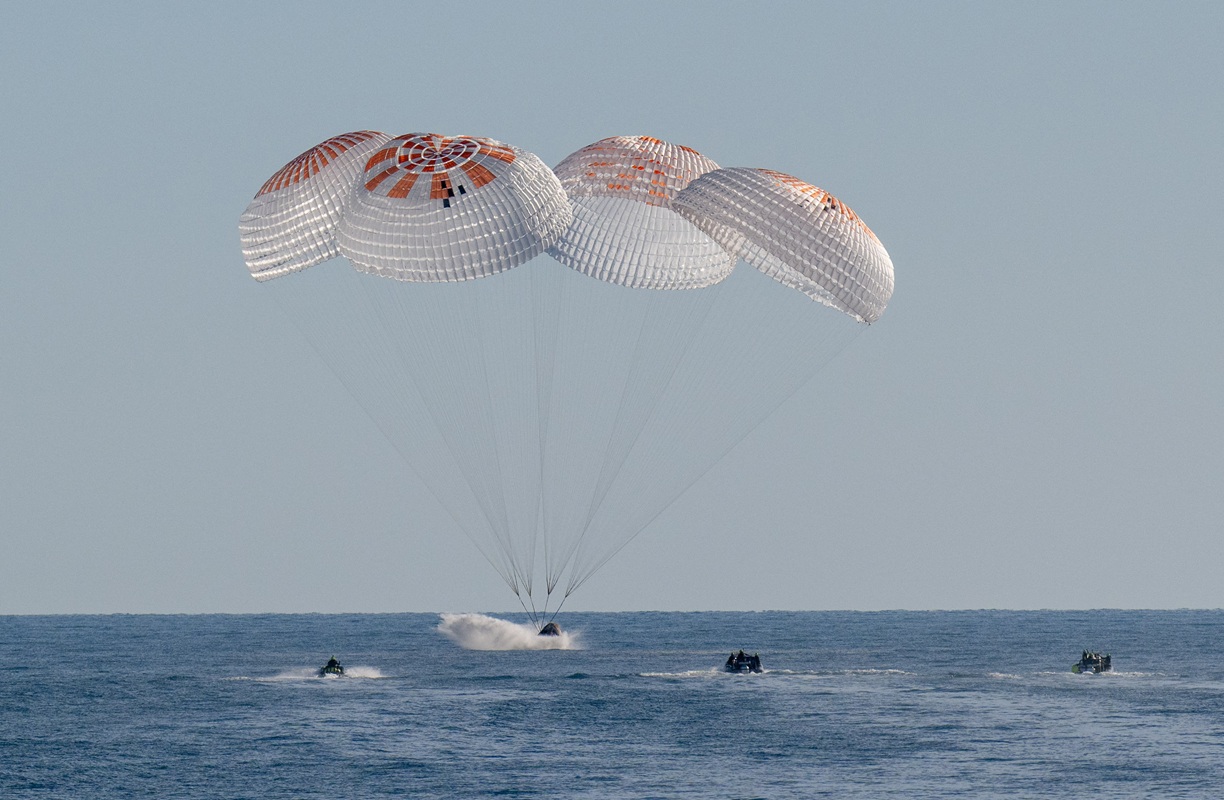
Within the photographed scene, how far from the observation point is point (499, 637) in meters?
82.0

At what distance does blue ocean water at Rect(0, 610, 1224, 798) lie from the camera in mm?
35406

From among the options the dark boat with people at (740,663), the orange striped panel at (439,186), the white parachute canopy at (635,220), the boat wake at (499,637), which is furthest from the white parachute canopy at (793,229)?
the boat wake at (499,637)

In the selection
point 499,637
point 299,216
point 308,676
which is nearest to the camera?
point 299,216

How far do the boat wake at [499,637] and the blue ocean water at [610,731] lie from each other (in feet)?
25.6

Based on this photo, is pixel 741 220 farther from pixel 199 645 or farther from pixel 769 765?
pixel 199 645

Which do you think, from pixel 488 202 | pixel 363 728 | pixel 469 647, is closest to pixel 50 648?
pixel 469 647

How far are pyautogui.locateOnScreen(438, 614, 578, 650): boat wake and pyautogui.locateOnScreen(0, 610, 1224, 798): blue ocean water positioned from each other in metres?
7.82

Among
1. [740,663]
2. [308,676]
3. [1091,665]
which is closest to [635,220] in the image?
[740,663]

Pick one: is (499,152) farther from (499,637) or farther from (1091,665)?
(499,637)

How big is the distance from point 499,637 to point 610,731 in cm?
3910

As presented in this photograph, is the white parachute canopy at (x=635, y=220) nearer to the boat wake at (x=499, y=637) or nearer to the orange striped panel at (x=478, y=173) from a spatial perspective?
the orange striped panel at (x=478, y=173)

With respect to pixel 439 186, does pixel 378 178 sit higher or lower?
higher

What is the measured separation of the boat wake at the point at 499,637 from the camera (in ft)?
264

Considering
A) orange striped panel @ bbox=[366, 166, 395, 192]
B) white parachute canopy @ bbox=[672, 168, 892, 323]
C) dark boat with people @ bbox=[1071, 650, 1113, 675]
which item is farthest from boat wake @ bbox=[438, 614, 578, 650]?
orange striped panel @ bbox=[366, 166, 395, 192]
